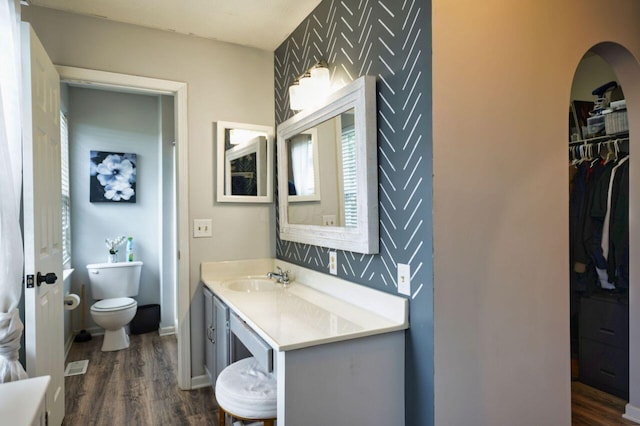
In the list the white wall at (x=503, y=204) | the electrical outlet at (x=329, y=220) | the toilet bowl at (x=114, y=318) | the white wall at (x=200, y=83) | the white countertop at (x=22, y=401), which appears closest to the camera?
the white countertop at (x=22, y=401)

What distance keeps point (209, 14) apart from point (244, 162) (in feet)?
3.09

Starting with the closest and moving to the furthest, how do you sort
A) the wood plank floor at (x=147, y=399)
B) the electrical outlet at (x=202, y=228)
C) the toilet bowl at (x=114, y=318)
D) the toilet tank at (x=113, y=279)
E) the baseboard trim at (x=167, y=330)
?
the wood plank floor at (x=147, y=399), the electrical outlet at (x=202, y=228), the toilet bowl at (x=114, y=318), the toilet tank at (x=113, y=279), the baseboard trim at (x=167, y=330)

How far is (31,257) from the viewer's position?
1.76 meters

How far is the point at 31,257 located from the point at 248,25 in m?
1.80

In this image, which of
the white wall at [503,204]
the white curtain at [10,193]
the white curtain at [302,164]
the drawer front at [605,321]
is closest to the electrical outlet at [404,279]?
the white wall at [503,204]

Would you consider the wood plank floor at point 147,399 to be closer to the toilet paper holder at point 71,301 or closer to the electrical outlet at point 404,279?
the toilet paper holder at point 71,301

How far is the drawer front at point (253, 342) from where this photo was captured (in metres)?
1.53

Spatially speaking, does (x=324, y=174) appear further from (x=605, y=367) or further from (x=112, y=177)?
(x=112, y=177)

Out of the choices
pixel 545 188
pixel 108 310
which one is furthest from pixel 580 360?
pixel 108 310

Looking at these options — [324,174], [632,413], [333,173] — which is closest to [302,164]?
[324,174]

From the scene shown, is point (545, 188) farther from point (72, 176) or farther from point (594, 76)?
point (72, 176)

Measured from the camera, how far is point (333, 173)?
2080 millimetres

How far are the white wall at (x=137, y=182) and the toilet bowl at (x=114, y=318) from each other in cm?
50

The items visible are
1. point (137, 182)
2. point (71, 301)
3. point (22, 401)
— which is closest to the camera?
point (22, 401)
